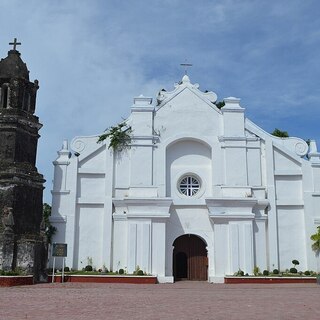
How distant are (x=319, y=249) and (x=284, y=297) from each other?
10.3 metres

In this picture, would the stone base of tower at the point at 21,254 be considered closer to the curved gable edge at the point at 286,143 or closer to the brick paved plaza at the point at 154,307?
the brick paved plaza at the point at 154,307

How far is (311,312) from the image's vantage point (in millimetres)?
11422

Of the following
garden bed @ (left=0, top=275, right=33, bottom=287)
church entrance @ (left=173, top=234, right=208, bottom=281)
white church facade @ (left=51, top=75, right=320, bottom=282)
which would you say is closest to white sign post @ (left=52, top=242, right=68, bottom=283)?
white church facade @ (left=51, top=75, right=320, bottom=282)

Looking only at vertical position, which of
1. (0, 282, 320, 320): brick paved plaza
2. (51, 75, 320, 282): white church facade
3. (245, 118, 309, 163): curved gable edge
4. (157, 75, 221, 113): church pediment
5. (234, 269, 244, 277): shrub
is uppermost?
(157, 75, 221, 113): church pediment

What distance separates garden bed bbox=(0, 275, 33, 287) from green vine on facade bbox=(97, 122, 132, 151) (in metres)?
8.33

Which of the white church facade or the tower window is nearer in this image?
the tower window

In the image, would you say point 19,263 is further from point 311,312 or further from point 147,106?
point 311,312

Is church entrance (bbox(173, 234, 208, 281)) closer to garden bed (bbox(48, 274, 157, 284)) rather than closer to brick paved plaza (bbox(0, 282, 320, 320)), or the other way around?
garden bed (bbox(48, 274, 157, 284))

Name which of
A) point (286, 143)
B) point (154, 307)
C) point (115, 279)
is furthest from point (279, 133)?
point (154, 307)

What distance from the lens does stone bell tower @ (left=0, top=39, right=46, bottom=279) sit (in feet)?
69.0

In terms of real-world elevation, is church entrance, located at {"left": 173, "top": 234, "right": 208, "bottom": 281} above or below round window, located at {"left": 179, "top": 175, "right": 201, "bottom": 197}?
below

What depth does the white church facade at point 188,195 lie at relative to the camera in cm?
2392

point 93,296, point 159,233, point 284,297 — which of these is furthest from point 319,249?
point 93,296

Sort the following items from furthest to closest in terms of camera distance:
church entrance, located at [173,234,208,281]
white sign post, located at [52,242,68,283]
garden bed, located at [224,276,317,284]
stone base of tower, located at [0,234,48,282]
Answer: church entrance, located at [173,234,208,281], white sign post, located at [52,242,68,283], garden bed, located at [224,276,317,284], stone base of tower, located at [0,234,48,282]
